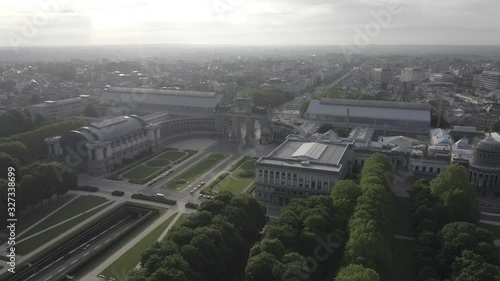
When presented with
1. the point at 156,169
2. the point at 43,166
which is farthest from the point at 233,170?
the point at 43,166

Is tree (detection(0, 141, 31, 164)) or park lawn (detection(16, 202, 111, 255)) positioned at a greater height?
tree (detection(0, 141, 31, 164))

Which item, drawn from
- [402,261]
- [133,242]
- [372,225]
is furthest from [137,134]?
[402,261]

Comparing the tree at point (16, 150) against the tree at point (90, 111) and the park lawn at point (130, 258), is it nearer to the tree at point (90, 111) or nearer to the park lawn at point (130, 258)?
the park lawn at point (130, 258)

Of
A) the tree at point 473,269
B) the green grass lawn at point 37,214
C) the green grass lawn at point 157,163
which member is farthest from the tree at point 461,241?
the green grass lawn at point 157,163

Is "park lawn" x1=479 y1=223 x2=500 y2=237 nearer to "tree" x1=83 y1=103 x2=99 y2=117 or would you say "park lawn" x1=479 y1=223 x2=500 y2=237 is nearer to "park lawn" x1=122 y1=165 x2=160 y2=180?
"park lawn" x1=122 y1=165 x2=160 y2=180

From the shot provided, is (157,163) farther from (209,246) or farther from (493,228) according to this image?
(493,228)

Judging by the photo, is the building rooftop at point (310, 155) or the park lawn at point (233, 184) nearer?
the building rooftop at point (310, 155)

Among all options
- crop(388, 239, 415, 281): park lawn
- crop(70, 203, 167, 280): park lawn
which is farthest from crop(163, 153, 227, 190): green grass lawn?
crop(388, 239, 415, 281): park lawn
